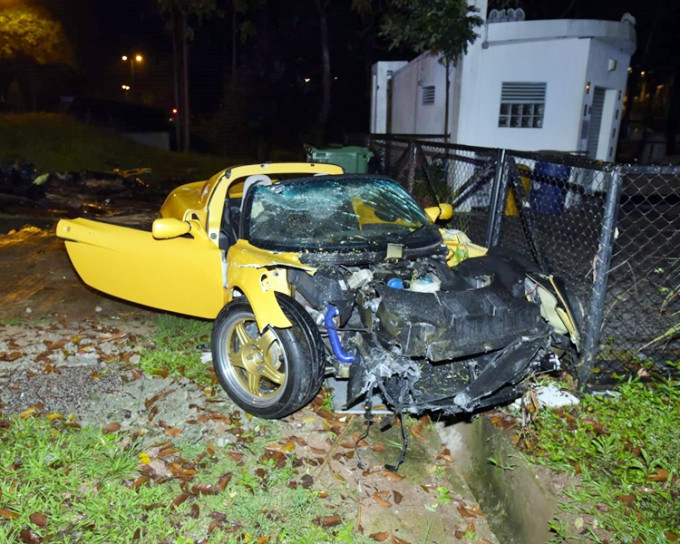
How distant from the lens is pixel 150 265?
4855 mm

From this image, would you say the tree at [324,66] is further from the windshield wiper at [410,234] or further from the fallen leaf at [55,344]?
the windshield wiper at [410,234]

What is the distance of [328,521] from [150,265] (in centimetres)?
263

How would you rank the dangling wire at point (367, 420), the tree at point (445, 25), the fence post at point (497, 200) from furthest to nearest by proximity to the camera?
the tree at point (445, 25)
the fence post at point (497, 200)
the dangling wire at point (367, 420)

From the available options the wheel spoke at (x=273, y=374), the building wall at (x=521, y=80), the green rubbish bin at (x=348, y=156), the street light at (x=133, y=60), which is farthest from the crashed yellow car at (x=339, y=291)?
the street light at (x=133, y=60)

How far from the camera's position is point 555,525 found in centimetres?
313

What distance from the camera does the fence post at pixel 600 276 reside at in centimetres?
384

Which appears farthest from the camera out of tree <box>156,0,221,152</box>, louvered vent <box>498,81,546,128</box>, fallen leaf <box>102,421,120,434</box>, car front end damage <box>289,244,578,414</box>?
tree <box>156,0,221,152</box>

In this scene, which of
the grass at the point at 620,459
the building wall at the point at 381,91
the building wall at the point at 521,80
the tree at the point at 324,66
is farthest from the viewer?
the tree at the point at 324,66

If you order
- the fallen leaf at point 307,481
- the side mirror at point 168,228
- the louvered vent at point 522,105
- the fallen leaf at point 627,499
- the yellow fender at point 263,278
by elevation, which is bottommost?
the fallen leaf at point 307,481

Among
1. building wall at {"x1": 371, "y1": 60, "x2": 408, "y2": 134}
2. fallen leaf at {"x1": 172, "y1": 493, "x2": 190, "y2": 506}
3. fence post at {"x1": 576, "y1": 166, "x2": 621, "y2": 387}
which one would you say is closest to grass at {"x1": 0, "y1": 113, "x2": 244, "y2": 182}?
building wall at {"x1": 371, "y1": 60, "x2": 408, "y2": 134}

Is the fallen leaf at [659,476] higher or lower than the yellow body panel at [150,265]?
lower

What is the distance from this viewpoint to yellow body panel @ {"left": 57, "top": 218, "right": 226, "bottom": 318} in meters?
4.70

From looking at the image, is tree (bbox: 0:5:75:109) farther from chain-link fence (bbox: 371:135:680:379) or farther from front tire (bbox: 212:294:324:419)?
front tire (bbox: 212:294:324:419)

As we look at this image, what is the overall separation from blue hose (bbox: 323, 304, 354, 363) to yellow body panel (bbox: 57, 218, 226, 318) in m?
1.22
